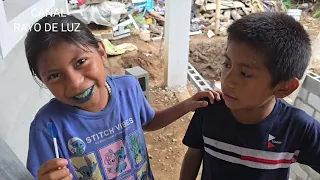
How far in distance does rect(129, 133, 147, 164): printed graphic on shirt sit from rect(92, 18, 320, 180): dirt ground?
3.47 ft

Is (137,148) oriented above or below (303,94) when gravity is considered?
above

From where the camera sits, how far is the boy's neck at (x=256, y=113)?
1039 millimetres

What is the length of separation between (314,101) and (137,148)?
135cm

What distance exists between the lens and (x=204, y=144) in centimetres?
113

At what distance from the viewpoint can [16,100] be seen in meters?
1.48

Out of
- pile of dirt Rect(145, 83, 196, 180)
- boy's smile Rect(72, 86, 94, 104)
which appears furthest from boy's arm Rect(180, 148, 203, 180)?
pile of dirt Rect(145, 83, 196, 180)

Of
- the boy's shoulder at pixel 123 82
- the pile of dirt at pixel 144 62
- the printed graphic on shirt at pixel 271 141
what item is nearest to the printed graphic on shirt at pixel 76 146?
the boy's shoulder at pixel 123 82

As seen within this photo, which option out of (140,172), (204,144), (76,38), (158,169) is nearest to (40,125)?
(76,38)

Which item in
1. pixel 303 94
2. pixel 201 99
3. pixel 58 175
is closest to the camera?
pixel 58 175

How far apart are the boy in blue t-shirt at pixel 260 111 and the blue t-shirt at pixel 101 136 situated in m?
0.25

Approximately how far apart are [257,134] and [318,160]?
201 mm

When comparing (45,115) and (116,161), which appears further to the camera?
(116,161)

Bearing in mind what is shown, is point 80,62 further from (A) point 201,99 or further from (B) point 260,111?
(B) point 260,111

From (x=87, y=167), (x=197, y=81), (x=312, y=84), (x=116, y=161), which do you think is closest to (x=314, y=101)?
(x=312, y=84)
